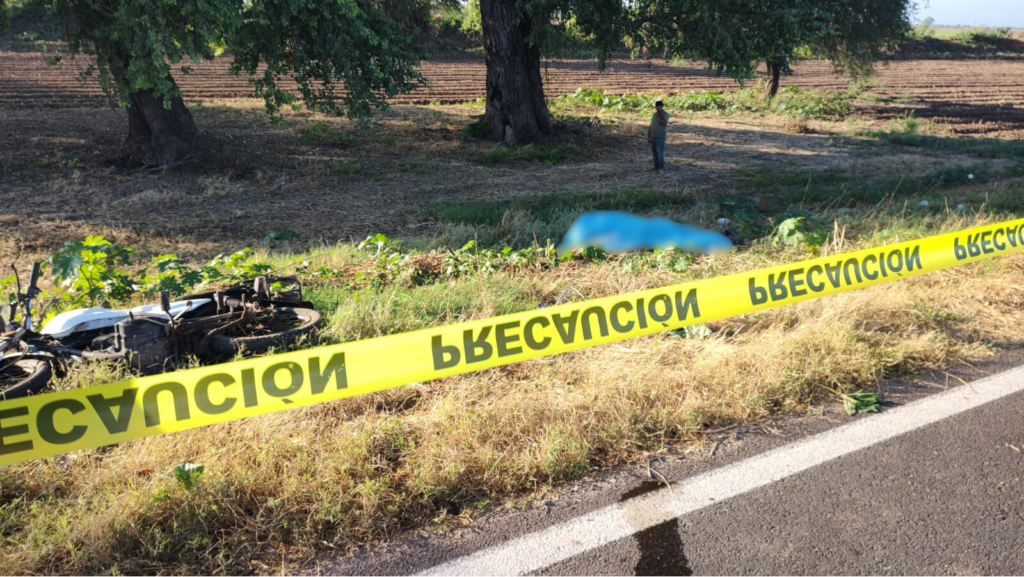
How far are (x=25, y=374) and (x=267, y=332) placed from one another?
1485 mm

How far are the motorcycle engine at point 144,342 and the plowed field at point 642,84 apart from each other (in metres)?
13.9

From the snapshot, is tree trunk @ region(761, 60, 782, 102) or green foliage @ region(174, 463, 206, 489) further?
tree trunk @ region(761, 60, 782, 102)

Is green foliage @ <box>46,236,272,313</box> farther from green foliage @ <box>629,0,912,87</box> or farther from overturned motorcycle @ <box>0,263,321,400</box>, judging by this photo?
green foliage @ <box>629,0,912,87</box>

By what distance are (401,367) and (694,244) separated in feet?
15.8

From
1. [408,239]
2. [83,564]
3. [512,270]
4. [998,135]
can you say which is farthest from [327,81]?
[998,135]

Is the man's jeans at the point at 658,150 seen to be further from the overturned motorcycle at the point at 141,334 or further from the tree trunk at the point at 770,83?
the tree trunk at the point at 770,83

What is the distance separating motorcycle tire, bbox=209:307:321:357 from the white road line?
2.51 meters

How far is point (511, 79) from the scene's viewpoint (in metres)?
17.2

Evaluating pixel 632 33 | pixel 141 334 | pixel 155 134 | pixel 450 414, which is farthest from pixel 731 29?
pixel 141 334

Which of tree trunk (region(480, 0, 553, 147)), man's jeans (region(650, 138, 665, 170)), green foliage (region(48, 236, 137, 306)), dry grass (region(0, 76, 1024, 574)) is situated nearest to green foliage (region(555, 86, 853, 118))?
tree trunk (region(480, 0, 553, 147))

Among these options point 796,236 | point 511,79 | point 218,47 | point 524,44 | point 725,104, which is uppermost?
point 524,44

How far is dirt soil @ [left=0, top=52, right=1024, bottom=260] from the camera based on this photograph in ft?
33.8

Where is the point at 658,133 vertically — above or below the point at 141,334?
above

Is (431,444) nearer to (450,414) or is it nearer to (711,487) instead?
(450,414)
